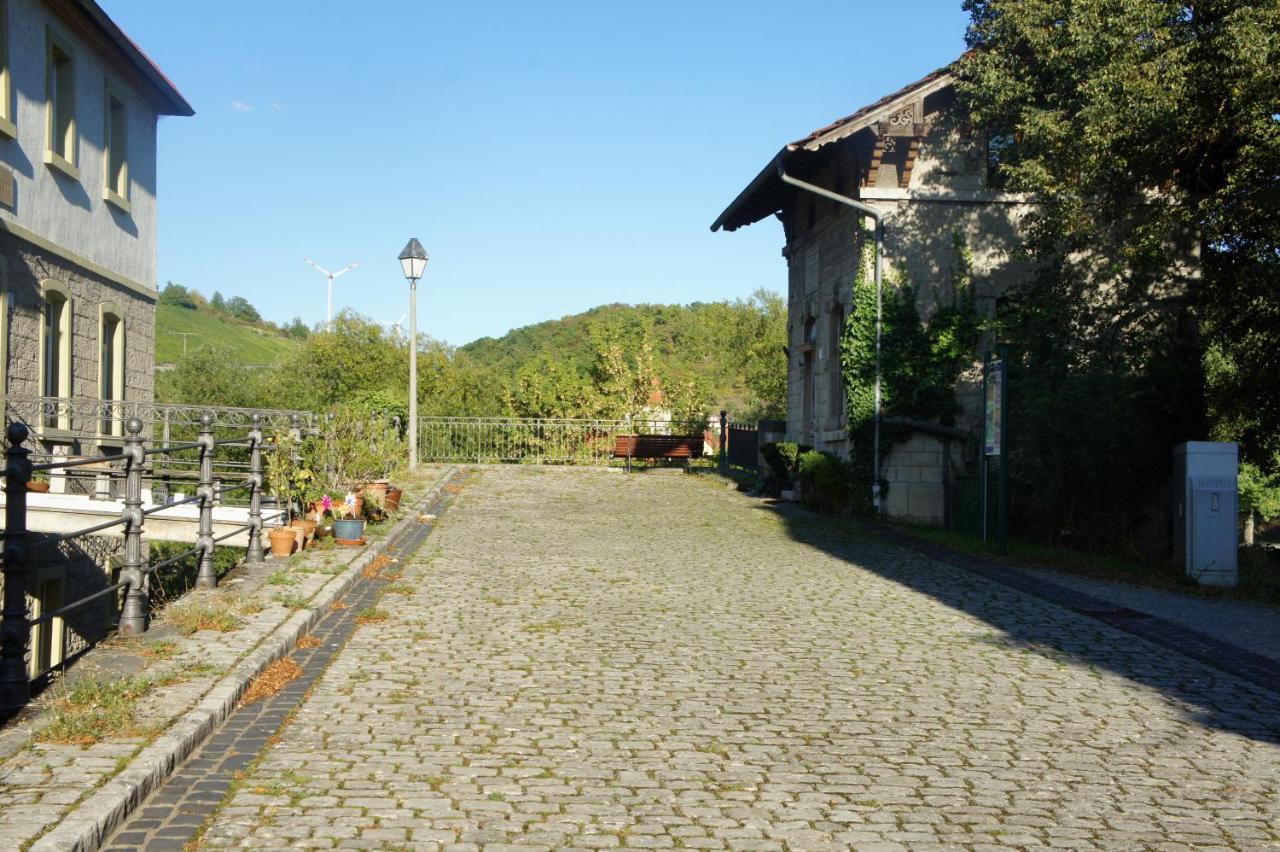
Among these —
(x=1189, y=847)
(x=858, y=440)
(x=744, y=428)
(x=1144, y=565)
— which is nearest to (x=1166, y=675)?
(x=1189, y=847)

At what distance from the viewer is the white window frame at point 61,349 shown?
15203 mm

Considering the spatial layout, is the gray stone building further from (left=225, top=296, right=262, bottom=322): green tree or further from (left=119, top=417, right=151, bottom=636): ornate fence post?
Result: (left=225, top=296, right=262, bottom=322): green tree

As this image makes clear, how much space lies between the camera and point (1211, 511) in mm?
13141

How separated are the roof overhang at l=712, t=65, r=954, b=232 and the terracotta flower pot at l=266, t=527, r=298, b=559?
1089 centimetres

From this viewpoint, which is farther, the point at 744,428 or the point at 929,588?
the point at 744,428

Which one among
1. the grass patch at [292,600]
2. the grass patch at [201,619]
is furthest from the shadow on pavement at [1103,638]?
the grass patch at [201,619]

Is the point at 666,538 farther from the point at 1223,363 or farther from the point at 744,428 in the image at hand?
the point at 744,428

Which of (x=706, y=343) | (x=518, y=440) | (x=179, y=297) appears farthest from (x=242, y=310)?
(x=518, y=440)

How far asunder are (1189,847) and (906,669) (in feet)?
10.9

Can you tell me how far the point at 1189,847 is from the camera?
15.1 feet

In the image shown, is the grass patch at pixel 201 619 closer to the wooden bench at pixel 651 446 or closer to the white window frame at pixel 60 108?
the white window frame at pixel 60 108

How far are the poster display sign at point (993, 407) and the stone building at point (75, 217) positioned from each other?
36.0 ft

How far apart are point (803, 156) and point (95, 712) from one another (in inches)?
711

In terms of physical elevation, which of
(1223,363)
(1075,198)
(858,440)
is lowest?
(858,440)
